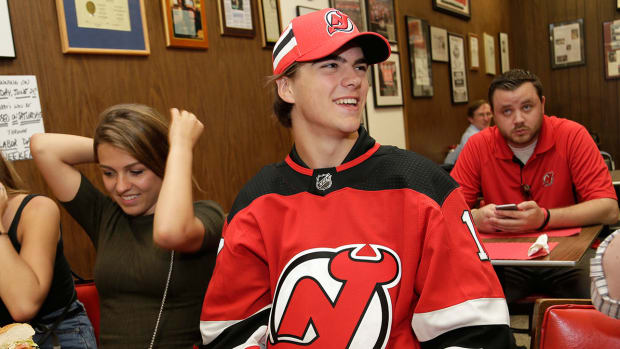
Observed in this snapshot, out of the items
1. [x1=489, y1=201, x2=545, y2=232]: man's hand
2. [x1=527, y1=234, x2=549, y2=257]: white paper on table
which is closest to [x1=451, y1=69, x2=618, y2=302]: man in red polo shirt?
[x1=489, y1=201, x2=545, y2=232]: man's hand

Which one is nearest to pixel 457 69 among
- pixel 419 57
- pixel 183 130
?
pixel 419 57

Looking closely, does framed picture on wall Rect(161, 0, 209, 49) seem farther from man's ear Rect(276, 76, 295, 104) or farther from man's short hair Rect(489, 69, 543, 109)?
man's short hair Rect(489, 69, 543, 109)

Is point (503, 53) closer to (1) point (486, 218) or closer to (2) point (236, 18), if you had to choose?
(2) point (236, 18)

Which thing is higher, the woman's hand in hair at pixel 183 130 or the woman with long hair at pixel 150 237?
the woman's hand in hair at pixel 183 130

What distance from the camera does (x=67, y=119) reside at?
215 cm

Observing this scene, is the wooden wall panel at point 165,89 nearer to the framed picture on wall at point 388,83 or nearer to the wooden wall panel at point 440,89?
the framed picture on wall at point 388,83

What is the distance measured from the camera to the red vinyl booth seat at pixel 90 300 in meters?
1.99

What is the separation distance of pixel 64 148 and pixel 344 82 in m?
1.18

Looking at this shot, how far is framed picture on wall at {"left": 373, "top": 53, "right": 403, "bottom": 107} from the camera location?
4.29 meters

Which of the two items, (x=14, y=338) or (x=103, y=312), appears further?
(x=103, y=312)

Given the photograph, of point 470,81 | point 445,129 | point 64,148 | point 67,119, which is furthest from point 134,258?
point 470,81

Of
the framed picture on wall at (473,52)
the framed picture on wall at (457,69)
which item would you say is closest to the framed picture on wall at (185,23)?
the framed picture on wall at (457,69)

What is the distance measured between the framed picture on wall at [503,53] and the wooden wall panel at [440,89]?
83mm

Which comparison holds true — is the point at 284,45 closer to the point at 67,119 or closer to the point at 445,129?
the point at 67,119
